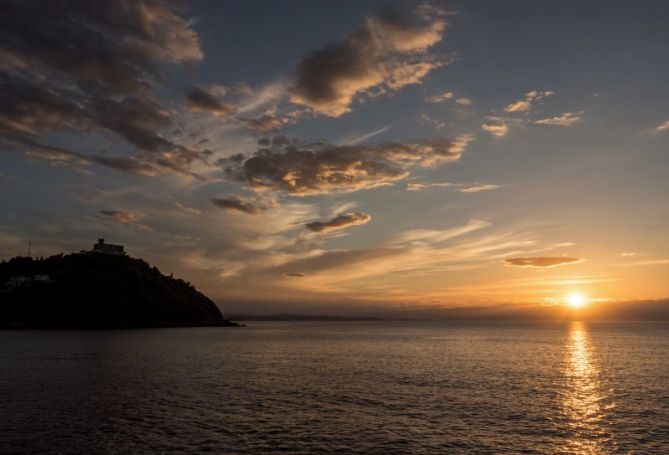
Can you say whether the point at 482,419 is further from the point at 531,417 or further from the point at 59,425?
the point at 59,425

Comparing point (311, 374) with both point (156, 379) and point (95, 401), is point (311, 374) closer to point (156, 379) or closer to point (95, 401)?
point (156, 379)

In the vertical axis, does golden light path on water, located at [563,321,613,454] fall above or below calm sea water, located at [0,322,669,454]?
below

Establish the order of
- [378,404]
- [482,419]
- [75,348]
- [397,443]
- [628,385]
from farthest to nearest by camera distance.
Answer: [75,348]
[628,385]
[378,404]
[482,419]
[397,443]

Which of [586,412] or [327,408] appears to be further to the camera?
[586,412]

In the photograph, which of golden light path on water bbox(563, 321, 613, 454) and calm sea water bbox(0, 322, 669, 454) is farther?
golden light path on water bbox(563, 321, 613, 454)

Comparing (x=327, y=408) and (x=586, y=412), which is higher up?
(x=327, y=408)

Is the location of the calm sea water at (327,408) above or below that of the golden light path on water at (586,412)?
above

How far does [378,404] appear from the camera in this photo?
180ft

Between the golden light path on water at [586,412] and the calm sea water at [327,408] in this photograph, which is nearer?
the calm sea water at [327,408]

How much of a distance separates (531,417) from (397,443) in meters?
18.5

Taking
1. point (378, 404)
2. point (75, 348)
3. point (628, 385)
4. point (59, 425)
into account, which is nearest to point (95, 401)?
point (59, 425)

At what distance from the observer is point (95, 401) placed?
55969mm

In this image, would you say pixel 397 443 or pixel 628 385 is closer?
pixel 397 443

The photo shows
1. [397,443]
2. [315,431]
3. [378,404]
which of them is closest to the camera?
[397,443]
